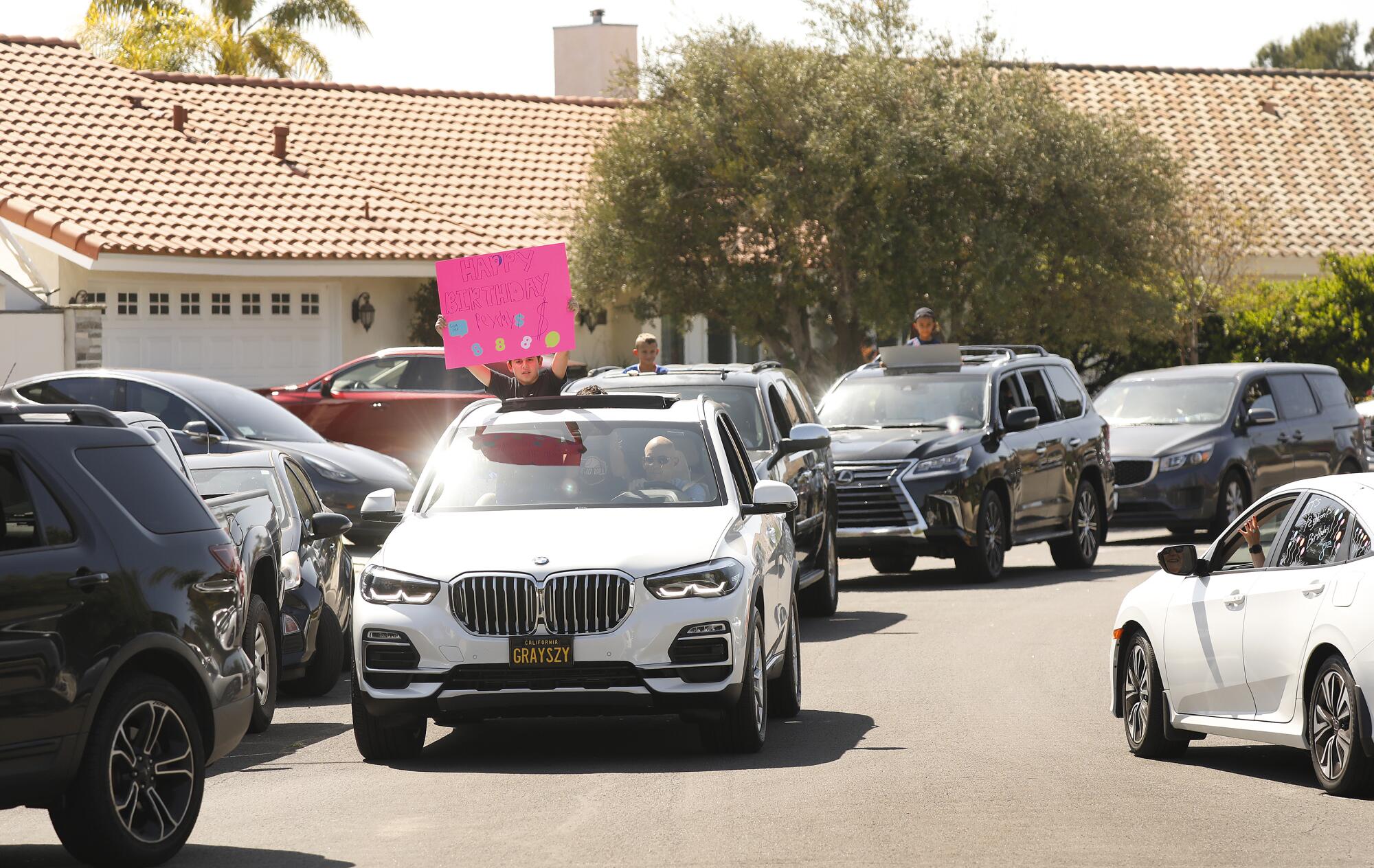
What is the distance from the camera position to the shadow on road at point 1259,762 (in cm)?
918

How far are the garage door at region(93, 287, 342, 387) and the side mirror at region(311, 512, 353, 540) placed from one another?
1702 cm

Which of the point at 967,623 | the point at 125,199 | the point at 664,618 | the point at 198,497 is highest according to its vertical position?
the point at 125,199

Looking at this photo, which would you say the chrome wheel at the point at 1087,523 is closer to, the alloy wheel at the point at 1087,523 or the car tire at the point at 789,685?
the alloy wheel at the point at 1087,523

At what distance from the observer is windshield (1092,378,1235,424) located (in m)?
23.3

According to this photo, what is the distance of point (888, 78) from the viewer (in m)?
28.4

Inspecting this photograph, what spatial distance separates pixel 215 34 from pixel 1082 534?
116ft

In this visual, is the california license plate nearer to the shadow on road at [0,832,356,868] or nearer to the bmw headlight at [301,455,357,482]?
the shadow on road at [0,832,356,868]

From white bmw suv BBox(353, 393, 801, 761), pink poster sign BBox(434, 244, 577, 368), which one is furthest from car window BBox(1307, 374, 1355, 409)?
white bmw suv BBox(353, 393, 801, 761)

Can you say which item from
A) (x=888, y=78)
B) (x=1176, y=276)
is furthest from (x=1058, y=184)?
(x=1176, y=276)

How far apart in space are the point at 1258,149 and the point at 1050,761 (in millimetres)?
34752

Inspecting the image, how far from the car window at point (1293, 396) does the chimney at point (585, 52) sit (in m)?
29.7

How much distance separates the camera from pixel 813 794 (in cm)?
863

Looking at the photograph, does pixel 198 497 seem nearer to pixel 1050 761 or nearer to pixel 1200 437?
pixel 1050 761

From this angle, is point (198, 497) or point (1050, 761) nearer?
point (198, 497)
